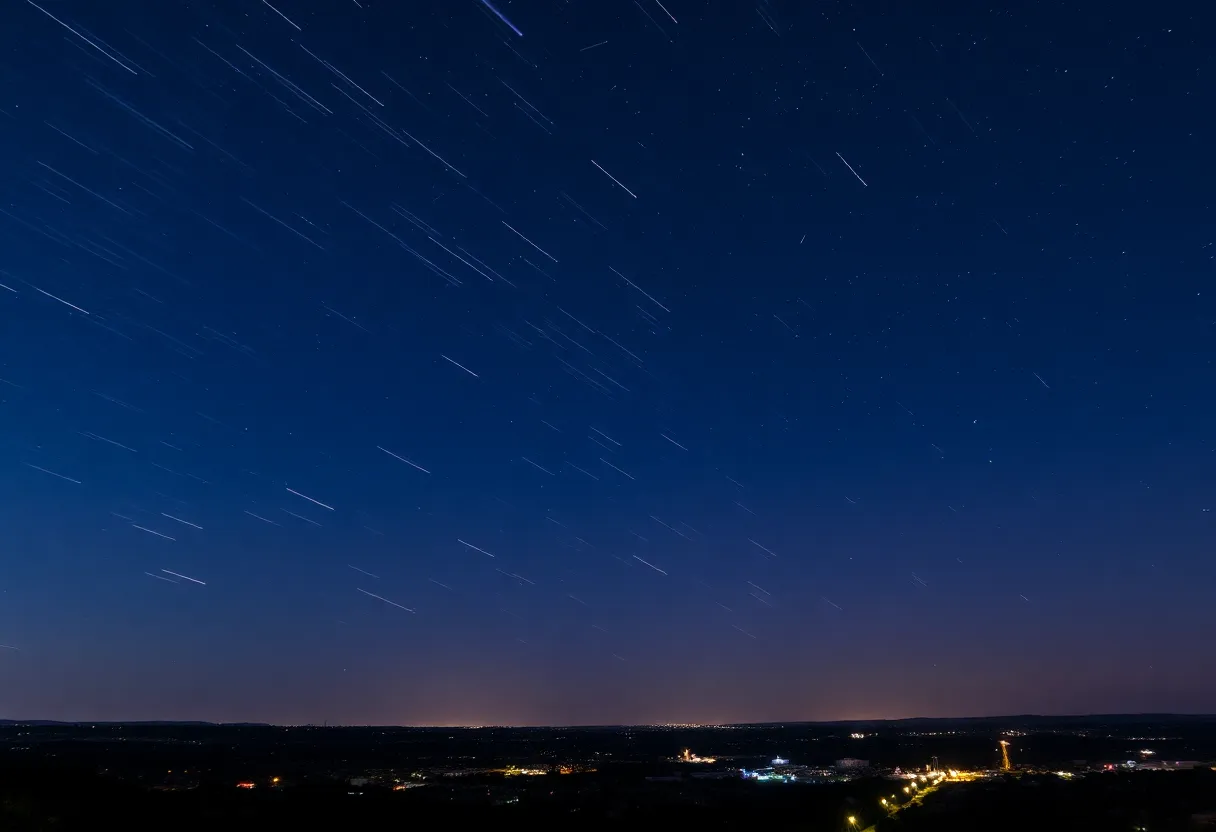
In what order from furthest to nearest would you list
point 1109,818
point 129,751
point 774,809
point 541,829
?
point 129,751 < point 774,809 < point 1109,818 < point 541,829

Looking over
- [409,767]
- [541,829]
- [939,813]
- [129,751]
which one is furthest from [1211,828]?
[129,751]

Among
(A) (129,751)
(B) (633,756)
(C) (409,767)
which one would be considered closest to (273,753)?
(A) (129,751)

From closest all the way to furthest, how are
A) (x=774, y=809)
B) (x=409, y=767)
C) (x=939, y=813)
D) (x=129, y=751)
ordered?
(x=939, y=813), (x=774, y=809), (x=409, y=767), (x=129, y=751)

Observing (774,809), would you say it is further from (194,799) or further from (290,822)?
(194,799)

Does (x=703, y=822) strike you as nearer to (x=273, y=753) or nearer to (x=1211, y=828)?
(x=1211, y=828)

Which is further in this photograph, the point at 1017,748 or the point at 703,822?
the point at 1017,748

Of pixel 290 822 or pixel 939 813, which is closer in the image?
pixel 290 822

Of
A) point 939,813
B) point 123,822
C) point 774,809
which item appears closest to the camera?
point 123,822

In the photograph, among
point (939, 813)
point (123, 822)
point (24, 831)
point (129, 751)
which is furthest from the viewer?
point (129, 751)
